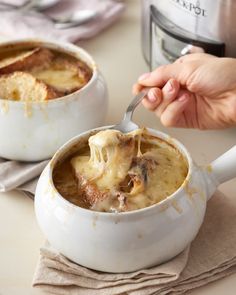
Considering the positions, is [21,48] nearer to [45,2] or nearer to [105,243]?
[45,2]

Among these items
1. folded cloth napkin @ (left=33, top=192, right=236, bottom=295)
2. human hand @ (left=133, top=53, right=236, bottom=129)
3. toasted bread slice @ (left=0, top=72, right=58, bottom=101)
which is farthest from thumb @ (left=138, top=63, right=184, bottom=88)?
folded cloth napkin @ (left=33, top=192, right=236, bottom=295)

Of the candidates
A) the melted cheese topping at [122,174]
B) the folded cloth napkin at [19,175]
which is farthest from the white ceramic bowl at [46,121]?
the melted cheese topping at [122,174]

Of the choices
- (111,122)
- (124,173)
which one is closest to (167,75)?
(111,122)

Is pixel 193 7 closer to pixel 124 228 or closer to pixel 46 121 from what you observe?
pixel 46 121

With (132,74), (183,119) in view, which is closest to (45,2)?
(132,74)

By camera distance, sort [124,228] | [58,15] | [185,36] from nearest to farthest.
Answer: [124,228] → [185,36] → [58,15]

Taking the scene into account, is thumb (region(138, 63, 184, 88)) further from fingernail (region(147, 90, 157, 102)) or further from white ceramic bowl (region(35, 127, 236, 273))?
white ceramic bowl (region(35, 127, 236, 273))
